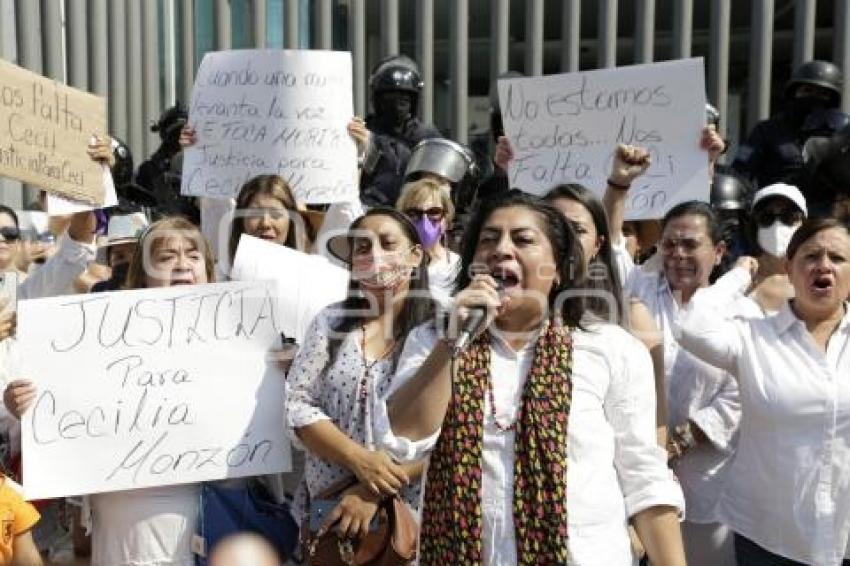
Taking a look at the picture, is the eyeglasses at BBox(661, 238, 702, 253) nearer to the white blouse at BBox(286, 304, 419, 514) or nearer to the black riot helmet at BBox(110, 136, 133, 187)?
the white blouse at BBox(286, 304, 419, 514)

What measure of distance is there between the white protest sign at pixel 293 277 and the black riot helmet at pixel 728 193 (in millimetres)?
2614

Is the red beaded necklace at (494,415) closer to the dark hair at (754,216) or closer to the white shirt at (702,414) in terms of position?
the white shirt at (702,414)

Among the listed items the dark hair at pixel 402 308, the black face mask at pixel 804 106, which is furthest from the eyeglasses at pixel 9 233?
the black face mask at pixel 804 106

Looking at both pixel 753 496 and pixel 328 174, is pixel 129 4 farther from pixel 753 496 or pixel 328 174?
pixel 753 496

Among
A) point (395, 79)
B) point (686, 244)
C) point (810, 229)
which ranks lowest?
point (686, 244)

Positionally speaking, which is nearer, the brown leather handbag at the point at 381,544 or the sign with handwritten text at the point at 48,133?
the brown leather handbag at the point at 381,544

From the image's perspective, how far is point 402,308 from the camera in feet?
8.68

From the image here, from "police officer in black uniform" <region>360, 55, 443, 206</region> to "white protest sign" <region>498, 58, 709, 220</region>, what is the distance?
4.80 feet

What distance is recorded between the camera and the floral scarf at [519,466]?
1.87 metres

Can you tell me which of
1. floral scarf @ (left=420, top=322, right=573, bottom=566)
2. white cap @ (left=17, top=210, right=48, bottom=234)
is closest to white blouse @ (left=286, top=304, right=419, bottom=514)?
floral scarf @ (left=420, top=322, right=573, bottom=566)

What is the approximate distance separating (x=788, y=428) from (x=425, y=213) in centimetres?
172

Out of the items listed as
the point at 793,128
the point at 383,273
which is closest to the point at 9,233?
the point at 383,273

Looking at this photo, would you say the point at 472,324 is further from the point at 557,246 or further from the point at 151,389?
the point at 151,389

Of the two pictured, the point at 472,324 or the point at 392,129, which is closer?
the point at 472,324
